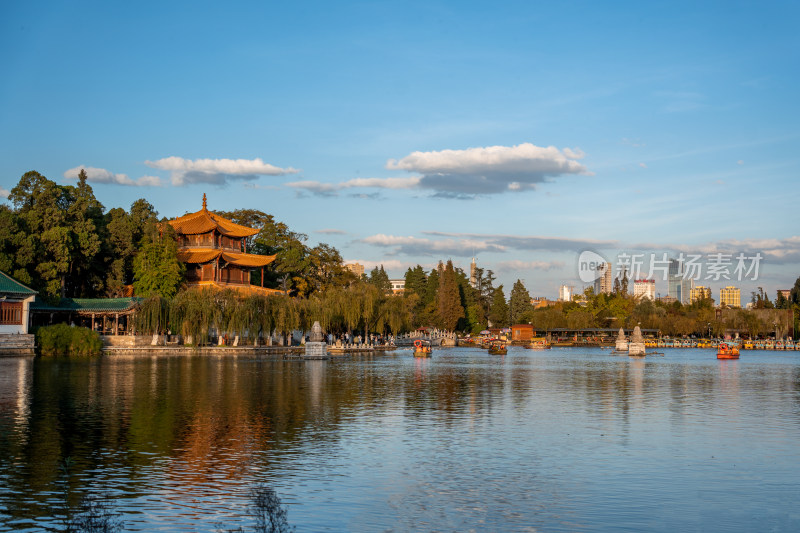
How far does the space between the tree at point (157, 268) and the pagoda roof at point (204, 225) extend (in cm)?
876

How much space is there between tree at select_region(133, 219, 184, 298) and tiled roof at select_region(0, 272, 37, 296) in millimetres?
10576

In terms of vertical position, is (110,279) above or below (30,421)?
above

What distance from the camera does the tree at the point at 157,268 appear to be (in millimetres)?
62875

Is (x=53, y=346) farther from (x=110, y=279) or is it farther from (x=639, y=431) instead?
(x=639, y=431)

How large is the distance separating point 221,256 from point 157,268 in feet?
32.1

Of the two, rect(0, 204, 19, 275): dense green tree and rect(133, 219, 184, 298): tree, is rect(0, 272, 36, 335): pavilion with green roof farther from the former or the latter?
rect(133, 219, 184, 298): tree

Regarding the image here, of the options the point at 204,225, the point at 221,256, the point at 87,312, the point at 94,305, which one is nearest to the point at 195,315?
the point at 94,305

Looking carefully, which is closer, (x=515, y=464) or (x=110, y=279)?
(x=515, y=464)

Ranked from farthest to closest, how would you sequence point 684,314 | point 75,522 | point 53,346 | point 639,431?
point 684,314 < point 53,346 < point 639,431 < point 75,522

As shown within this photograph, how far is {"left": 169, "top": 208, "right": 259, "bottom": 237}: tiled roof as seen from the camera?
246ft

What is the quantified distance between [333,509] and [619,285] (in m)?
135

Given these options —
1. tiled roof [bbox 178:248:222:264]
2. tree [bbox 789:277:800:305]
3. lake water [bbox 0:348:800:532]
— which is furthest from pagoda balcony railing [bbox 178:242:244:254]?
tree [bbox 789:277:800:305]

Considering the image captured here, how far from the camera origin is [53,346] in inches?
2071

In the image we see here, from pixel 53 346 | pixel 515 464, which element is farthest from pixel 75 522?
pixel 53 346
